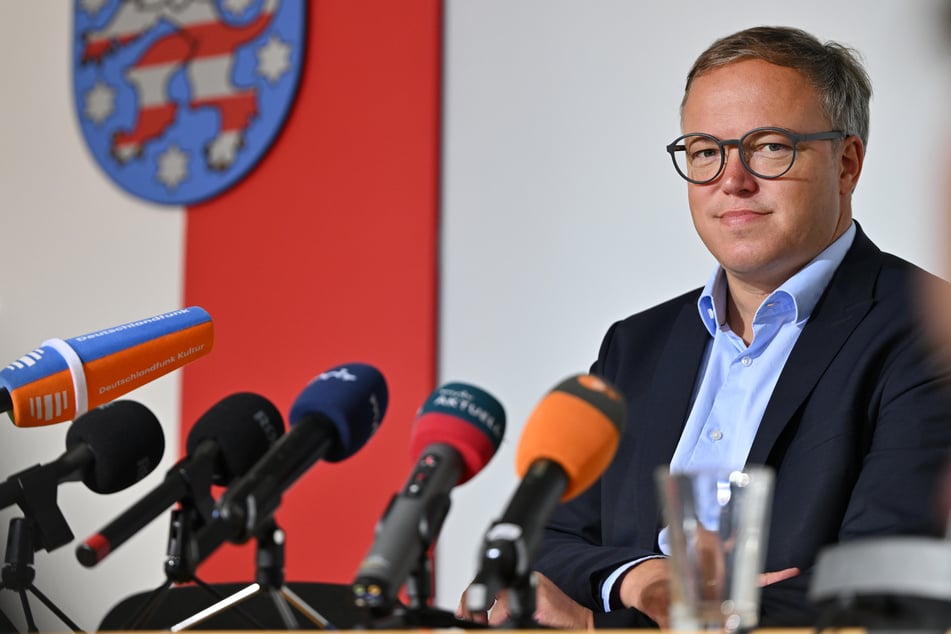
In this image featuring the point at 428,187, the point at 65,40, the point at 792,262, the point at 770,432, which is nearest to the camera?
the point at 770,432

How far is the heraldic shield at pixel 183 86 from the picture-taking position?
331 cm

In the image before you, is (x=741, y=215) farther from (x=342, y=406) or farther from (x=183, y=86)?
(x=183, y=86)

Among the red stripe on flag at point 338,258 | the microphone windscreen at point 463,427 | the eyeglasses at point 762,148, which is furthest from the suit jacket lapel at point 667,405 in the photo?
the red stripe on flag at point 338,258

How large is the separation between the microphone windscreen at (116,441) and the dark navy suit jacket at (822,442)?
25.7 inches

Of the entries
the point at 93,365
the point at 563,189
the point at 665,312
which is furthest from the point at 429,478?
the point at 563,189

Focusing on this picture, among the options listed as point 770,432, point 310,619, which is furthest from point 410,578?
point 770,432

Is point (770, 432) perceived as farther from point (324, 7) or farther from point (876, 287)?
point (324, 7)

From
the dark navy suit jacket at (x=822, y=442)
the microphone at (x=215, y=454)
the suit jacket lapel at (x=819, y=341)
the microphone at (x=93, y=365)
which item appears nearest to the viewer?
the microphone at (x=215, y=454)

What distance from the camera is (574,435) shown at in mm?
1009

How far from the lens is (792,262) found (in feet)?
6.39

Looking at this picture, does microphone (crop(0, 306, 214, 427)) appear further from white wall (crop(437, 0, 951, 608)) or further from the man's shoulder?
white wall (crop(437, 0, 951, 608))

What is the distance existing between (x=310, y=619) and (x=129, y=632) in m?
0.38

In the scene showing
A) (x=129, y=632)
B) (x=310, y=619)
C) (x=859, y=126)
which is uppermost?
(x=859, y=126)

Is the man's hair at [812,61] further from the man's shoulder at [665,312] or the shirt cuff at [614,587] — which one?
the shirt cuff at [614,587]
